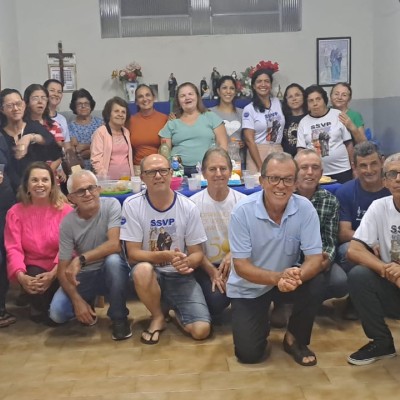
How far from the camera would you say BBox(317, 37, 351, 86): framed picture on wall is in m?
6.37

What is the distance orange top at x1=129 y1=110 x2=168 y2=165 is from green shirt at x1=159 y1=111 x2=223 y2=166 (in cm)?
14

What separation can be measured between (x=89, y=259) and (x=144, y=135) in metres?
1.84

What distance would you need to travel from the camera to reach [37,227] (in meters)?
3.40

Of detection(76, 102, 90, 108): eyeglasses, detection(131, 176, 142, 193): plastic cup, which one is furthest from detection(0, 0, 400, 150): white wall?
detection(131, 176, 142, 193): plastic cup

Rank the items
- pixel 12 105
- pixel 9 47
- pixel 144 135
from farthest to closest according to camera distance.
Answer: pixel 9 47 < pixel 144 135 < pixel 12 105

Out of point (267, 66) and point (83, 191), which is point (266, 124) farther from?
point (83, 191)

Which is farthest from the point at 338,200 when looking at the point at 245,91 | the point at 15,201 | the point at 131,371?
the point at 245,91

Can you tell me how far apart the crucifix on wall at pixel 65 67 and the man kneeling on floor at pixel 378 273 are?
4416 millimetres

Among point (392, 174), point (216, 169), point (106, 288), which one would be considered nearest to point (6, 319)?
point (106, 288)

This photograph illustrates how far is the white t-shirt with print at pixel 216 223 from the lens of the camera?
3287 mm

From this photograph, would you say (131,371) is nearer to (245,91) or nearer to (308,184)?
(308,184)

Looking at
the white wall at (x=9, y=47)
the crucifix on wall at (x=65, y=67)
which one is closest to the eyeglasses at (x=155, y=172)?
the white wall at (x=9, y=47)

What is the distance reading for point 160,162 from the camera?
3.08m

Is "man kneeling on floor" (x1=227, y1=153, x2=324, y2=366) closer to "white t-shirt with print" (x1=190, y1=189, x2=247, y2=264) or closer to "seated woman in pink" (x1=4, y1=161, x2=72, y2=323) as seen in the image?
"white t-shirt with print" (x1=190, y1=189, x2=247, y2=264)
